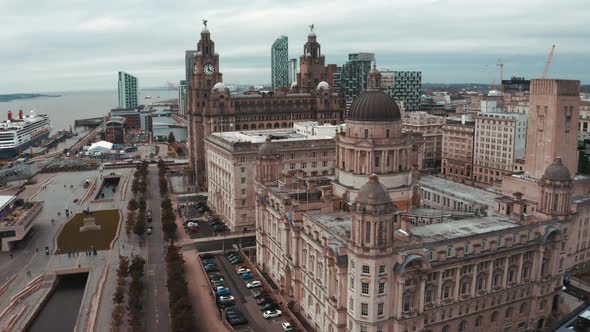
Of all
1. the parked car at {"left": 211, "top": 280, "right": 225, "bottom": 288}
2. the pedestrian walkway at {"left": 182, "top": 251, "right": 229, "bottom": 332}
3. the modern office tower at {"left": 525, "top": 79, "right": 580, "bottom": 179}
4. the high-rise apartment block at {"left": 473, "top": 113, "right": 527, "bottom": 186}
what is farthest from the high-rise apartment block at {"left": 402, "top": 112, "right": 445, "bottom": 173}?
the parked car at {"left": 211, "top": 280, "right": 225, "bottom": 288}

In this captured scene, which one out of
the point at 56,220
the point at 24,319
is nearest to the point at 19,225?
the point at 56,220

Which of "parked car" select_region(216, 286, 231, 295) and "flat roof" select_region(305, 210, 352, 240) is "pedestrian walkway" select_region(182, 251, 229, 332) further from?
"flat roof" select_region(305, 210, 352, 240)

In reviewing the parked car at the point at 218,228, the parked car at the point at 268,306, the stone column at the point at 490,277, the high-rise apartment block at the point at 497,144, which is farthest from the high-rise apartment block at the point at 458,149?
the parked car at the point at 268,306

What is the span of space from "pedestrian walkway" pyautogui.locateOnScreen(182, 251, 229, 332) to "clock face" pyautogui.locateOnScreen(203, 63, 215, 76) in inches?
2932

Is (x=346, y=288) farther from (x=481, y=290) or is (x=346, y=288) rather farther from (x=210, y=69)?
(x=210, y=69)

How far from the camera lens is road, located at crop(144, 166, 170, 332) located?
7112 centimetres

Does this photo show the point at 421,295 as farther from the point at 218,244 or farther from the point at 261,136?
the point at 261,136

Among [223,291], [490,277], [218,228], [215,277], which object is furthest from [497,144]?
[223,291]

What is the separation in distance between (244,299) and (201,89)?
291ft

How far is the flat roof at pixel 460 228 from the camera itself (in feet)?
207

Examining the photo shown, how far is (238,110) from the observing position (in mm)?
145750

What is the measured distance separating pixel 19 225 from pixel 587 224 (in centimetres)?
11207

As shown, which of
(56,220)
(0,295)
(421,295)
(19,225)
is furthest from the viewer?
(56,220)

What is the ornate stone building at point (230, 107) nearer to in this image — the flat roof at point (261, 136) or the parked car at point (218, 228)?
the flat roof at point (261, 136)
